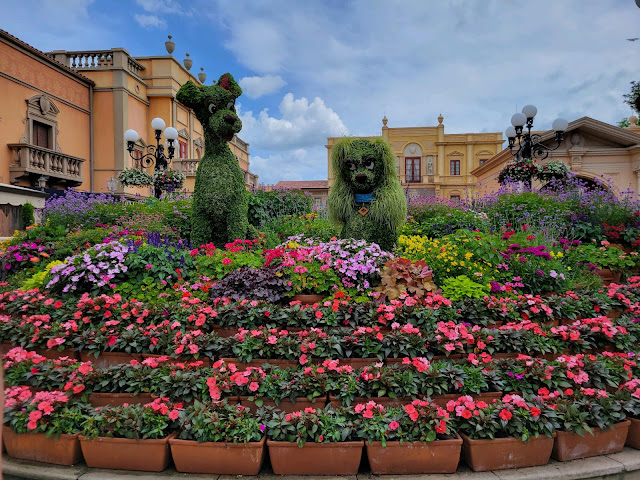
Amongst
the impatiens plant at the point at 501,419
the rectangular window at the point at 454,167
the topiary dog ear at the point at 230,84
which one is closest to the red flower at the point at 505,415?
the impatiens plant at the point at 501,419

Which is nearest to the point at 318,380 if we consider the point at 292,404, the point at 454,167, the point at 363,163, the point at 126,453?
the point at 292,404

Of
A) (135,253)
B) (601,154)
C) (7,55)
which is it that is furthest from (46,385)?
(601,154)

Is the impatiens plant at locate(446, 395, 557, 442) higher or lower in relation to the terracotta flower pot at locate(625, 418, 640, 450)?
higher

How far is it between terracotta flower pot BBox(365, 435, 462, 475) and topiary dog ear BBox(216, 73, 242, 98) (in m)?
4.49

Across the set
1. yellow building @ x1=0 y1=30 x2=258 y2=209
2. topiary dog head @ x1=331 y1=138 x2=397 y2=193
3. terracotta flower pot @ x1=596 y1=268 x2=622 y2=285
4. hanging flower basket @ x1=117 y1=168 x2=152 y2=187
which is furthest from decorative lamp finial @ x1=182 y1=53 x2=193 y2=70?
terracotta flower pot @ x1=596 y1=268 x2=622 y2=285

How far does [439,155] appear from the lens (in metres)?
28.5

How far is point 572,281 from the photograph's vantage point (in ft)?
14.9

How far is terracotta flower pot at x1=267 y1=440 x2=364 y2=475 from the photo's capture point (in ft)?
7.41

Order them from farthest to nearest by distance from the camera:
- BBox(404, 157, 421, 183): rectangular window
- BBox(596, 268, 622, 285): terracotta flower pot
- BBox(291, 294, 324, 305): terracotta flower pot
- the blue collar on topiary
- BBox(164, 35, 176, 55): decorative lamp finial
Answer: BBox(404, 157, 421, 183): rectangular window → BBox(164, 35, 176, 55): decorative lamp finial → BBox(596, 268, 622, 285): terracotta flower pot → the blue collar on topiary → BBox(291, 294, 324, 305): terracotta flower pot

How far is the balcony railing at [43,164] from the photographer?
13820mm

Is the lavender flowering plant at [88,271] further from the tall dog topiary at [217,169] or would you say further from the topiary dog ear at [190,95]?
the topiary dog ear at [190,95]

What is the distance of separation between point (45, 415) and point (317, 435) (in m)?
1.75

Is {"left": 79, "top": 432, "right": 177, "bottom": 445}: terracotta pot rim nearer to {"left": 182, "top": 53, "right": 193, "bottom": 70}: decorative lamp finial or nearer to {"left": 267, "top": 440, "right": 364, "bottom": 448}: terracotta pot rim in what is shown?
{"left": 267, "top": 440, "right": 364, "bottom": 448}: terracotta pot rim

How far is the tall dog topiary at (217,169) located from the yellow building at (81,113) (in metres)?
9.56
